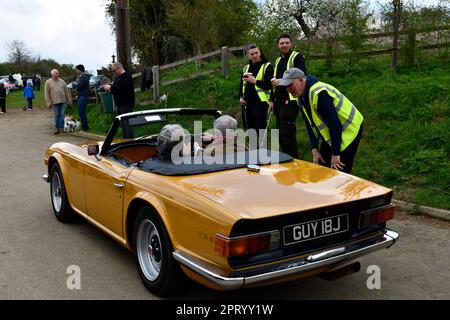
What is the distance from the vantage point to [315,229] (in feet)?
10.3

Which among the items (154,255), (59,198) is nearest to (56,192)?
(59,198)

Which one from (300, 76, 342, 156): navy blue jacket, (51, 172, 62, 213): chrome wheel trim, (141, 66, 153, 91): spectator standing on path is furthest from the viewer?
(141, 66, 153, 91): spectator standing on path

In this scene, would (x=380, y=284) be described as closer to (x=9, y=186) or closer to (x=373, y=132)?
(x=373, y=132)

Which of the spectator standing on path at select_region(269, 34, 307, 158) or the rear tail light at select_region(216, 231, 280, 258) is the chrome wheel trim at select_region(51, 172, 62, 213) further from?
the rear tail light at select_region(216, 231, 280, 258)

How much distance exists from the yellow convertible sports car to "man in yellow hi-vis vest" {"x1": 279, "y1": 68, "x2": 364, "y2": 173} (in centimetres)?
67

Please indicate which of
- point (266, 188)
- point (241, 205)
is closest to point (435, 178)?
point (266, 188)

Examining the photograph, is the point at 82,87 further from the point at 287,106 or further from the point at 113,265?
the point at 113,265

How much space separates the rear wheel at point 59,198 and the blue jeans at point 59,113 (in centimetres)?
853

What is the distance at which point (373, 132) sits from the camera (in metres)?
7.90

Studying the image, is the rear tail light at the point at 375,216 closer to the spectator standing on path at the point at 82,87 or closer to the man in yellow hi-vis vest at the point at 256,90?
the man in yellow hi-vis vest at the point at 256,90

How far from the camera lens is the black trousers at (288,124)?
21.8ft

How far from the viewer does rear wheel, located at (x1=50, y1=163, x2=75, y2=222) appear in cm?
529

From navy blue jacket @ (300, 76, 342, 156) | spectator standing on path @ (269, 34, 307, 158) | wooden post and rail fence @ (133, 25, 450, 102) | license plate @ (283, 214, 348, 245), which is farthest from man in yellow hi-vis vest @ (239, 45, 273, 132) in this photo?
wooden post and rail fence @ (133, 25, 450, 102)

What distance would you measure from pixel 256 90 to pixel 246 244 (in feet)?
15.6
